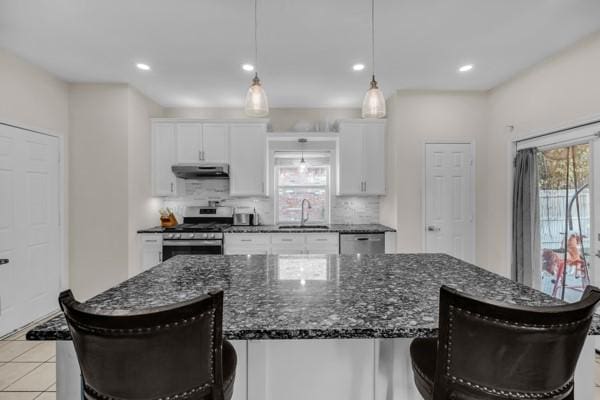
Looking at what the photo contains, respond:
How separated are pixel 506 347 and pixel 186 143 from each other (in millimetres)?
4195

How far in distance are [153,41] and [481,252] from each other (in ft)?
14.3

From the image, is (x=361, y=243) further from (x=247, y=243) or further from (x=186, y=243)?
(x=186, y=243)

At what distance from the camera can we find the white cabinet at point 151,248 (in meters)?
3.84

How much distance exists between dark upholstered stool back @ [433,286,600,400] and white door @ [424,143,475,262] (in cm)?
316

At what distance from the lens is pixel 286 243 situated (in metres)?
3.96

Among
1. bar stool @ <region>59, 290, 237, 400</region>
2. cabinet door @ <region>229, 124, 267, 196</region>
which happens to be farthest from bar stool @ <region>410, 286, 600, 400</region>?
cabinet door @ <region>229, 124, 267, 196</region>

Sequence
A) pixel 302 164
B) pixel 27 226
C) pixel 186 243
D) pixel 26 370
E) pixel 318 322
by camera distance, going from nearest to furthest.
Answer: pixel 318 322, pixel 26 370, pixel 27 226, pixel 186 243, pixel 302 164

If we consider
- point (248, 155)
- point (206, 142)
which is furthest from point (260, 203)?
point (206, 142)

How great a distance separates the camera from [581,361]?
1149mm

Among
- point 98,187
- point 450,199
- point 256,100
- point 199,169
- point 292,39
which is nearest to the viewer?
point 256,100

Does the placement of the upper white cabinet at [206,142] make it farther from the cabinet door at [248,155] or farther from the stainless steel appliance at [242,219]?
the stainless steel appliance at [242,219]

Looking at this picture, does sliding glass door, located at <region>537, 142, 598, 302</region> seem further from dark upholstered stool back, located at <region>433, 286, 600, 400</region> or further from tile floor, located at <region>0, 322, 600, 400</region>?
dark upholstered stool back, located at <region>433, 286, 600, 400</region>

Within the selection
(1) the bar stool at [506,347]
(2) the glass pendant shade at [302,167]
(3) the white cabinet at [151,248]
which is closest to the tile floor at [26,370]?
(3) the white cabinet at [151,248]

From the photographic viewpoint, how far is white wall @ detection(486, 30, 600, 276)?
263 centimetres
